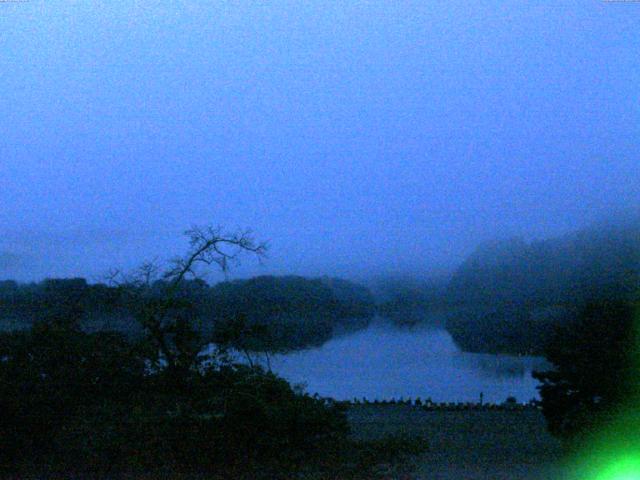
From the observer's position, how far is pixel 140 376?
36.3 ft

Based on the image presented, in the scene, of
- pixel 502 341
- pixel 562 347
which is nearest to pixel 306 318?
pixel 502 341

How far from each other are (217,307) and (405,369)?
28.2 ft

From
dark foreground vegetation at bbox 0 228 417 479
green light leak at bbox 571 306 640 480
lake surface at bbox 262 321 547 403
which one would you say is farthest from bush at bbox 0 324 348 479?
lake surface at bbox 262 321 547 403

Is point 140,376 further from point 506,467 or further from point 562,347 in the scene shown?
point 562,347

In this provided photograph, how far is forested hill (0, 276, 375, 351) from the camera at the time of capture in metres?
12.2

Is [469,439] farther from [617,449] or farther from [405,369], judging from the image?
[405,369]

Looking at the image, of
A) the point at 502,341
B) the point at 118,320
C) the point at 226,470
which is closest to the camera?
the point at 226,470

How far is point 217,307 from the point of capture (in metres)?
14.7

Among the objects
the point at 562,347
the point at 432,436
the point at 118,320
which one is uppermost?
the point at 118,320

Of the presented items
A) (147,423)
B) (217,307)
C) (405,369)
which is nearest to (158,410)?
(147,423)

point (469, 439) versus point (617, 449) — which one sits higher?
point (617, 449)

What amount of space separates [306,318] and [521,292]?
7.57m

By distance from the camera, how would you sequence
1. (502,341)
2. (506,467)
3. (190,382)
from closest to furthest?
(506,467), (190,382), (502,341)

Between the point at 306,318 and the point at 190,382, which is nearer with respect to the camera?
the point at 190,382
